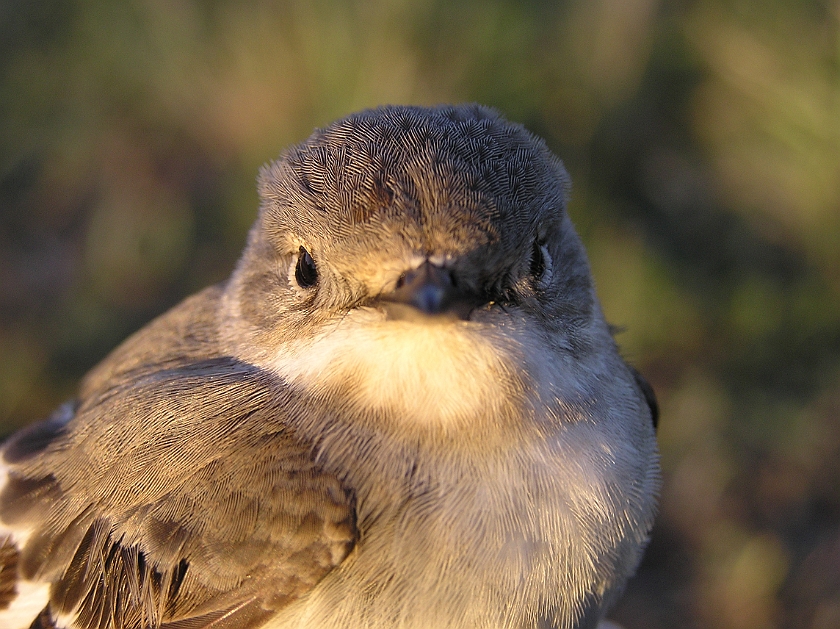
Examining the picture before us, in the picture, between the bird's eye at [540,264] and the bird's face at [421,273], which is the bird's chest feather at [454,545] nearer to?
the bird's face at [421,273]

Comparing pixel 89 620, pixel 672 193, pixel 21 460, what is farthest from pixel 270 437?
pixel 672 193

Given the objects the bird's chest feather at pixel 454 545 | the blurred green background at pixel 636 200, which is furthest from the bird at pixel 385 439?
the blurred green background at pixel 636 200

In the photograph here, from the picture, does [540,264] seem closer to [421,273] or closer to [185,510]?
[421,273]

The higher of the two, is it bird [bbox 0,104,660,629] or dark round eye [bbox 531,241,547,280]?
dark round eye [bbox 531,241,547,280]

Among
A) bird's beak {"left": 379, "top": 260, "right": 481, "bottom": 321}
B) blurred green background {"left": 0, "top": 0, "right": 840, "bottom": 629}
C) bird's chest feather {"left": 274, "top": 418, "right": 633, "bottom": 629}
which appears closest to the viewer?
bird's beak {"left": 379, "top": 260, "right": 481, "bottom": 321}

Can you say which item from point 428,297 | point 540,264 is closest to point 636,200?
point 540,264

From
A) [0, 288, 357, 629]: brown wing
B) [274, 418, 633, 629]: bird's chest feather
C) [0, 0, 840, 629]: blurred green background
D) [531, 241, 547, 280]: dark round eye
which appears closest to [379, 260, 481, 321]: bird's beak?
[531, 241, 547, 280]: dark round eye

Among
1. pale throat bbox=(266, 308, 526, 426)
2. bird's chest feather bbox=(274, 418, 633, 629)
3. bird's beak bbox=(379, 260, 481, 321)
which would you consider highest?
bird's beak bbox=(379, 260, 481, 321)

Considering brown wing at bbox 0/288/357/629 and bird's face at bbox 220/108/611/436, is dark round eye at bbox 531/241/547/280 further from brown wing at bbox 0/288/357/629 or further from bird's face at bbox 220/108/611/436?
brown wing at bbox 0/288/357/629

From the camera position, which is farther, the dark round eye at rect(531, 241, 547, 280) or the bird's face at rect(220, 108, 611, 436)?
the dark round eye at rect(531, 241, 547, 280)

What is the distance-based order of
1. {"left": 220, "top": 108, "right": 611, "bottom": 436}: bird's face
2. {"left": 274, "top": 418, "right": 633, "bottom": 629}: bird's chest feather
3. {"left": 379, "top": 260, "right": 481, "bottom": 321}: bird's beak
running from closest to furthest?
{"left": 379, "top": 260, "right": 481, "bottom": 321}: bird's beak
{"left": 220, "top": 108, "right": 611, "bottom": 436}: bird's face
{"left": 274, "top": 418, "right": 633, "bottom": 629}: bird's chest feather
